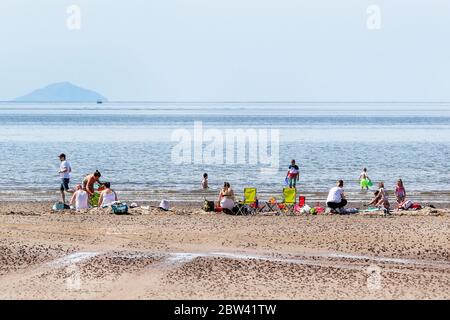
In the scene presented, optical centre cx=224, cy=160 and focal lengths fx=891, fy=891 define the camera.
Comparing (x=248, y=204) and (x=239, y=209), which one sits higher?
(x=248, y=204)

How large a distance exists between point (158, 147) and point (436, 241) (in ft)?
196

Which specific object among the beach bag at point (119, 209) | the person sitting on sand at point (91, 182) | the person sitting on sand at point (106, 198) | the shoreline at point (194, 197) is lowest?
the shoreline at point (194, 197)

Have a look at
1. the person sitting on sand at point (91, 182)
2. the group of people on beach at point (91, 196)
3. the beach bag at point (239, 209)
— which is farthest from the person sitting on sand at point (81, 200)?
the beach bag at point (239, 209)

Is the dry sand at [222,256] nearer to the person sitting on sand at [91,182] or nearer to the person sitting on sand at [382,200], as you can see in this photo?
the person sitting on sand at [382,200]

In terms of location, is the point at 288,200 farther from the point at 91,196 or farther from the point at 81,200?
the point at 81,200

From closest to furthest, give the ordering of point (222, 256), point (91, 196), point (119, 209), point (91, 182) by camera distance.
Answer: point (222, 256)
point (119, 209)
point (91, 196)
point (91, 182)

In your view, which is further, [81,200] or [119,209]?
[81,200]

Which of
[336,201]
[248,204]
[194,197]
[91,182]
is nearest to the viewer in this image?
[336,201]

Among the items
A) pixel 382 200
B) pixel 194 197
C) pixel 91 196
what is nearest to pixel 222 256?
pixel 91 196

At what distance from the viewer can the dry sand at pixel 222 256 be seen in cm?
1460

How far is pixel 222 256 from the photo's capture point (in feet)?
58.9
